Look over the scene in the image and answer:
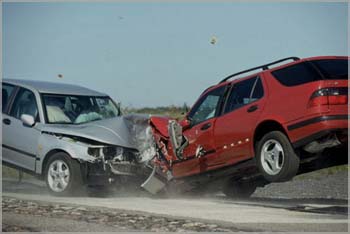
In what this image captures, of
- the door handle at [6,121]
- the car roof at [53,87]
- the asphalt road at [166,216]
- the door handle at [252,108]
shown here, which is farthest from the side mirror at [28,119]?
the door handle at [252,108]

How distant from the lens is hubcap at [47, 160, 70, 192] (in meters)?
9.79

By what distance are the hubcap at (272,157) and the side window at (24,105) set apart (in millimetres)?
4579

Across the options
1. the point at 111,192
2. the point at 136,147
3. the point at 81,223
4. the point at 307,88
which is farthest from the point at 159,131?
the point at 81,223

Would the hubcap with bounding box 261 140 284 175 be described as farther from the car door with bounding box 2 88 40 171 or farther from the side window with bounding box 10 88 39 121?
the side window with bounding box 10 88 39 121

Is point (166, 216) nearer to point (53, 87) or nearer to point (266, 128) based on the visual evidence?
point (266, 128)

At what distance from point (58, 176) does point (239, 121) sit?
128 inches

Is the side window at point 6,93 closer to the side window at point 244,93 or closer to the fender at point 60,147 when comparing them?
the fender at point 60,147

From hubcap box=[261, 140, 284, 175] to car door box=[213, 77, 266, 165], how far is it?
257 mm

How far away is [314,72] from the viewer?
25.3ft

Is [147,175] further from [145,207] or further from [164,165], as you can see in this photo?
[145,207]

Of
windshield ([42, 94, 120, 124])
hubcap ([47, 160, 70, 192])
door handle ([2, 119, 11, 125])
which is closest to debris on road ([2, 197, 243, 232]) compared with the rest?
hubcap ([47, 160, 70, 192])

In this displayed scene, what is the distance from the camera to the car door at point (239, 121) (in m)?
8.38

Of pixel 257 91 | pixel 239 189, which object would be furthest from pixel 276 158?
pixel 239 189

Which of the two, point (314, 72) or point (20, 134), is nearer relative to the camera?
point (314, 72)
